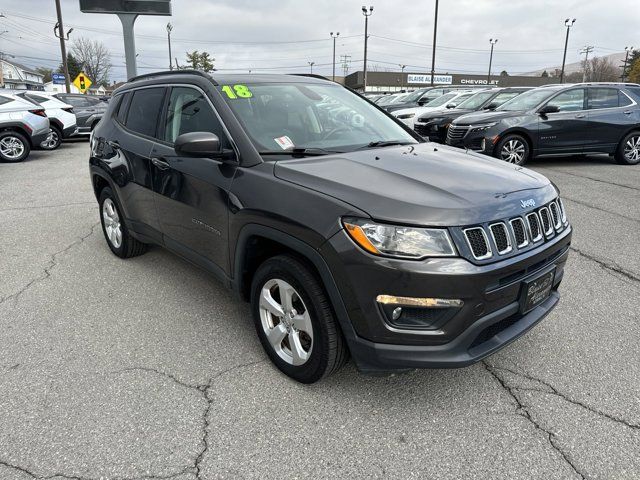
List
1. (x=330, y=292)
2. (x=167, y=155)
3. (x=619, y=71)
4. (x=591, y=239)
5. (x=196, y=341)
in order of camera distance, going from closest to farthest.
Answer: (x=330, y=292) → (x=196, y=341) → (x=167, y=155) → (x=591, y=239) → (x=619, y=71)

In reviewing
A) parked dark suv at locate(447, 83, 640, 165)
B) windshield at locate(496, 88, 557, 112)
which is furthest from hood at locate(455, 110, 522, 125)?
windshield at locate(496, 88, 557, 112)

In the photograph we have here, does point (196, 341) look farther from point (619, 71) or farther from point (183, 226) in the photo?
point (619, 71)

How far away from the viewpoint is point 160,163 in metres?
3.64

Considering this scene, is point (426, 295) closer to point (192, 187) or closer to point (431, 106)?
point (192, 187)

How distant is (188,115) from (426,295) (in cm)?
A: 229

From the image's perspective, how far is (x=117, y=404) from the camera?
263cm

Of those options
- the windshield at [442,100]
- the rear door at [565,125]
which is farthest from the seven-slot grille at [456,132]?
the windshield at [442,100]

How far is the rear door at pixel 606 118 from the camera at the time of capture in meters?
9.83

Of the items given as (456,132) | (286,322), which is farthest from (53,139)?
(286,322)

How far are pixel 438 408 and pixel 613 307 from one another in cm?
203

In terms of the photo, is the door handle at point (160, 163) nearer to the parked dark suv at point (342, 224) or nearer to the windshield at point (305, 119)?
the parked dark suv at point (342, 224)

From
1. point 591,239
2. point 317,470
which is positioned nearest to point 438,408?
point 317,470

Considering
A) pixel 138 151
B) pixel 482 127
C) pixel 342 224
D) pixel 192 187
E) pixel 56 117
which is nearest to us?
pixel 342 224

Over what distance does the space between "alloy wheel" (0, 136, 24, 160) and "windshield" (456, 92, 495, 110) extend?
11353mm
